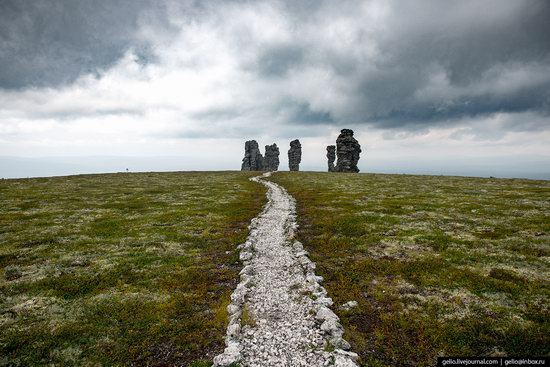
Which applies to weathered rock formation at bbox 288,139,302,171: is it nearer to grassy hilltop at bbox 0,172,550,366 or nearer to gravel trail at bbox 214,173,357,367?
grassy hilltop at bbox 0,172,550,366

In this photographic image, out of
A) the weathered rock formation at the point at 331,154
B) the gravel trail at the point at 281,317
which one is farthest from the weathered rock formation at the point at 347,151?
the gravel trail at the point at 281,317

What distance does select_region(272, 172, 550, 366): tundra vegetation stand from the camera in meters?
14.5

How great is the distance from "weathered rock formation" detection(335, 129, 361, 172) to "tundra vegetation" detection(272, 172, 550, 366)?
111m

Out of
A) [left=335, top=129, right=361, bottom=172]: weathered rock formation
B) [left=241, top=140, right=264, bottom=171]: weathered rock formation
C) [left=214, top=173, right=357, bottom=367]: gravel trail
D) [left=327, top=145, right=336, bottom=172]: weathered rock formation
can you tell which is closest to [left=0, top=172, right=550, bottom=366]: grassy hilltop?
[left=214, top=173, right=357, bottom=367]: gravel trail

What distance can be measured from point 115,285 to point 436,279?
22.5m

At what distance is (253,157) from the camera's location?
19475 cm

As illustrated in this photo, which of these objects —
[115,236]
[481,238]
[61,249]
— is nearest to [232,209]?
[115,236]

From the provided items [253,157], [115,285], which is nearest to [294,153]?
[253,157]

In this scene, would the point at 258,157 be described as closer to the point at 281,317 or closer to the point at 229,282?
the point at 229,282

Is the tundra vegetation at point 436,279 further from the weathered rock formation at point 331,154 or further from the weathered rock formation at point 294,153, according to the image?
the weathered rock formation at point 294,153

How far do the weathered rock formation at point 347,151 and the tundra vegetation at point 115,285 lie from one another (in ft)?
381

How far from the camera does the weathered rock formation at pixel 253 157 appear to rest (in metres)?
194

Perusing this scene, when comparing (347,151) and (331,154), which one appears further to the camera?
(331,154)

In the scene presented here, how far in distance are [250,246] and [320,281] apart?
31.7 feet
